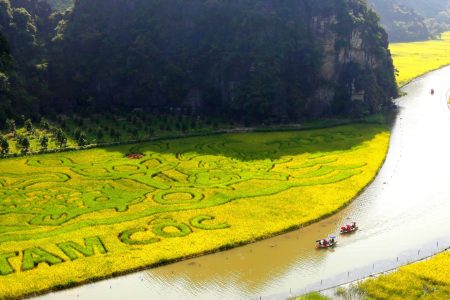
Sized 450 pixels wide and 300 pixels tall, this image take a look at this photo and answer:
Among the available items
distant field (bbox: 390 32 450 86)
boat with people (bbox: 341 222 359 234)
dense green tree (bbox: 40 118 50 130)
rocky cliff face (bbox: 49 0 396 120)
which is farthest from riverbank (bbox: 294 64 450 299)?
distant field (bbox: 390 32 450 86)

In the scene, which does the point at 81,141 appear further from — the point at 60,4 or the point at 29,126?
the point at 60,4

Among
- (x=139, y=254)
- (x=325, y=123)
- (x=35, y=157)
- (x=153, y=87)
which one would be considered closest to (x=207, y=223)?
(x=139, y=254)

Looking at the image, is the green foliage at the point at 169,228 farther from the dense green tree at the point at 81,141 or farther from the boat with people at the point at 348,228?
the dense green tree at the point at 81,141

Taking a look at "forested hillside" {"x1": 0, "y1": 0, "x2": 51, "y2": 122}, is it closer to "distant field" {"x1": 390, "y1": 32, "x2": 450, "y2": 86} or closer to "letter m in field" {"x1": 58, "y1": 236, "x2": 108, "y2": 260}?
"letter m in field" {"x1": 58, "y1": 236, "x2": 108, "y2": 260}


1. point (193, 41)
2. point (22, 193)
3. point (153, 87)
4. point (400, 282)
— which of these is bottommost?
point (400, 282)

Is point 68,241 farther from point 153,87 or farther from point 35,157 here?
point 153,87

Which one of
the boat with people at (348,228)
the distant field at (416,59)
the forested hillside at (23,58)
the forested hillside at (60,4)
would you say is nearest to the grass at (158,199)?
the boat with people at (348,228)
